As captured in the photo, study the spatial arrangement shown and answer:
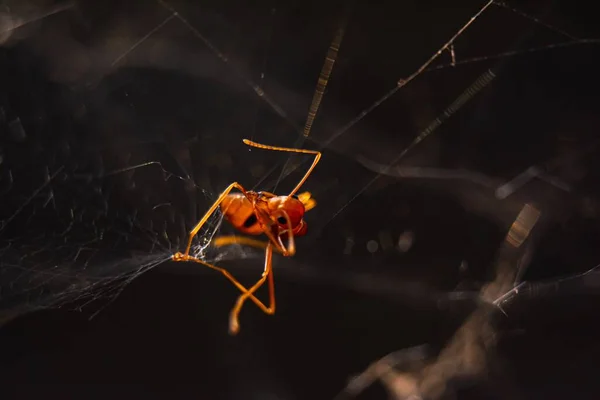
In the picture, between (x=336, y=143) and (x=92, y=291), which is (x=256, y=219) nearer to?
(x=92, y=291)

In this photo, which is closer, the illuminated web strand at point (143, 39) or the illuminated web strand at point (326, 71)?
the illuminated web strand at point (143, 39)

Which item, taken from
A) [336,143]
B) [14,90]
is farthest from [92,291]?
Result: [336,143]

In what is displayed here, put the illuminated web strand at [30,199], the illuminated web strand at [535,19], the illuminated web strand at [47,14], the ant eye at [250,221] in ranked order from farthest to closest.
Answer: the illuminated web strand at [535,19] < the illuminated web strand at [47,14] < the illuminated web strand at [30,199] < the ant eye at [250,221]

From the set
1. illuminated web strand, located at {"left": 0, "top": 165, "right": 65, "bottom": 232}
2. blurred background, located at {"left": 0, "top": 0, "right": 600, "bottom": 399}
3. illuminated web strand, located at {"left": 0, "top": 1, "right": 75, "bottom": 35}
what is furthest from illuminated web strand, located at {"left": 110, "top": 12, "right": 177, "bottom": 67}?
illuminated web strand, located at {"left": 0, "top": 165, "right": 65, "bottom": 232}

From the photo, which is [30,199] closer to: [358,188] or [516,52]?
[358,188]

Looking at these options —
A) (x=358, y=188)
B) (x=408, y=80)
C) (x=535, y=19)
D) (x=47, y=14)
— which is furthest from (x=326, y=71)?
(x=47, y=14)

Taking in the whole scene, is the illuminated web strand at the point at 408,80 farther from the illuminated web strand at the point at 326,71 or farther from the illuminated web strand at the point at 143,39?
the illuminated web strand at the point at 143,39

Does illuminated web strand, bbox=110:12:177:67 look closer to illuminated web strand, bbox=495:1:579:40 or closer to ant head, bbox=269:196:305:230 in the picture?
ant head, bbox=269:196:305:230

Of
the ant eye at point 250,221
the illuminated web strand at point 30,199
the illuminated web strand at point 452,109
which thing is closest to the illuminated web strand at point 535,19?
the illuminated web strand at point 452,109
